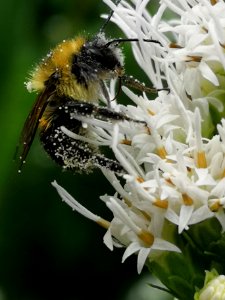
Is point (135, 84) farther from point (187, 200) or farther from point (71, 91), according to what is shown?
point (187, 200)


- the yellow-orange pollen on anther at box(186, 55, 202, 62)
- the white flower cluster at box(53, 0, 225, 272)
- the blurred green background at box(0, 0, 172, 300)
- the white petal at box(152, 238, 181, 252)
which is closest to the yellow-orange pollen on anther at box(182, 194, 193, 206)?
the white flower cluster at box(53, 0, 225, 272)

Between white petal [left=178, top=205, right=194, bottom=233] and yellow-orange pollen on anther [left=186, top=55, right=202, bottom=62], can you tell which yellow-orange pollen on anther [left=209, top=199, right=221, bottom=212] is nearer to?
white petal [left=178, top=205, right=194, bottom=233]

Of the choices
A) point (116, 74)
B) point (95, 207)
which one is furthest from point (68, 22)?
point (116, 74)

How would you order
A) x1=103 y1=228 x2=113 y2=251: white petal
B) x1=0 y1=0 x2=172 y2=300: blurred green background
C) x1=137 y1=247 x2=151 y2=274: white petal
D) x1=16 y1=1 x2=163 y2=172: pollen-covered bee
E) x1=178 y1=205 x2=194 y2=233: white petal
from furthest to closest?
x1=0 y1=0 x2=172 y2=300: blurred green background → x1=16 y1=1 x2=163 y2=172: pollen-covered bee → x1=103 y1=228 x2=113 y2=251: white petal → x1=137 y1=247 x2=151 y2=274: white petal → x1=178 y1=205 x2=194 y2=233: white petal

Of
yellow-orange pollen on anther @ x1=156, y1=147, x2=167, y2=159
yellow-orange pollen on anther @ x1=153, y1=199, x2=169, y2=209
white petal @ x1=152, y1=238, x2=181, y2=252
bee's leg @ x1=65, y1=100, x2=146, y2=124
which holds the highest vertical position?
bee's leg @ x1=65, y1=100, x2=146, y2=124

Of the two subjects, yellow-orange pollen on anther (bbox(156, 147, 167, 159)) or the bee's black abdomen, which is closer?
yellow-orange pollen on anther (bbox(156, 147, 167, 159))

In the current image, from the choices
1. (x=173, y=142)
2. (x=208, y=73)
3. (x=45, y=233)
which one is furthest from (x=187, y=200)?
(x=45, y=233)
